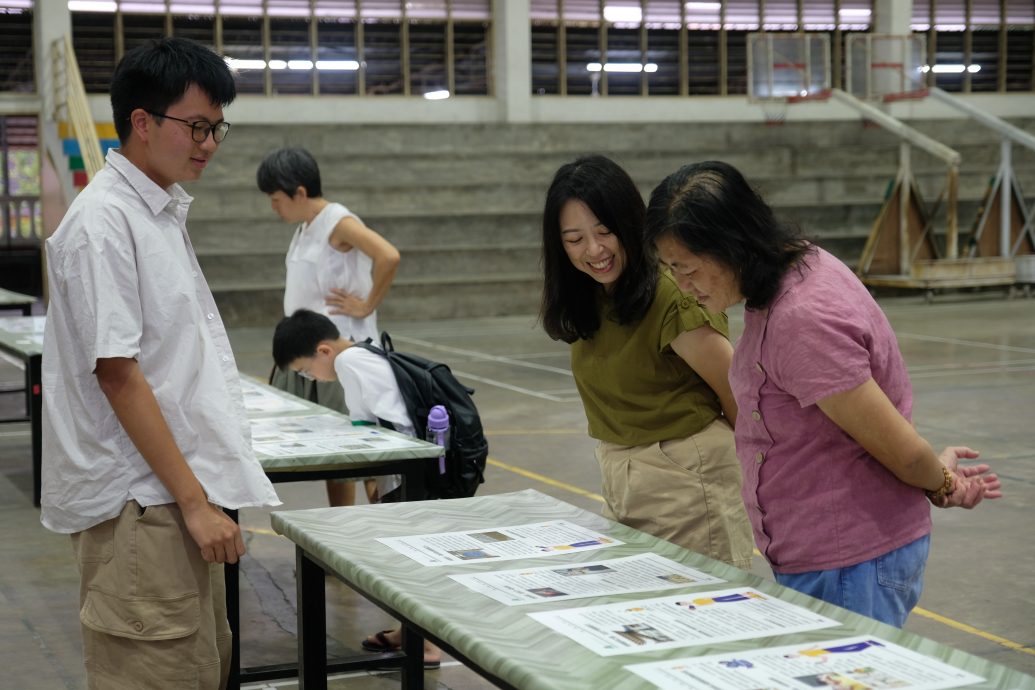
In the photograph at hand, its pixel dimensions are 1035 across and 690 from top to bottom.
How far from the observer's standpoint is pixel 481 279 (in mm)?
16734

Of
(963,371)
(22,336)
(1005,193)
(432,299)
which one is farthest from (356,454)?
(1005,193)

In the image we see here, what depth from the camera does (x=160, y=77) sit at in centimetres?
251

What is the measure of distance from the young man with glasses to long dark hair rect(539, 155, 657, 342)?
0.81 meters

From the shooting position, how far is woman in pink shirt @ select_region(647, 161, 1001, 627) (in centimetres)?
229

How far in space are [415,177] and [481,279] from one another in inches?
77.8

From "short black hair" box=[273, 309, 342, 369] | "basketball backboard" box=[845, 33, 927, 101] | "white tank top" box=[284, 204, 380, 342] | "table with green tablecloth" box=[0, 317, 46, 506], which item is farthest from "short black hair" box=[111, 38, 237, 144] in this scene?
"basketball backboard" box=[845, 33, 927, 101]

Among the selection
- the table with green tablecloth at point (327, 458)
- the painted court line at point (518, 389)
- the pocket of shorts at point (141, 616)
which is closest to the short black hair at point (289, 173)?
the table with green tablecloth at point (327, 458)

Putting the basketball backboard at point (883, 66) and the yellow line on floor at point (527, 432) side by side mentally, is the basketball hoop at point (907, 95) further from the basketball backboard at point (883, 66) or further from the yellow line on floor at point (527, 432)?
the yellow line on floor at point (527, 432)

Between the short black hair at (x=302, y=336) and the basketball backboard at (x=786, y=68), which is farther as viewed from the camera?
the basketball backboard at (x=786, y=68)

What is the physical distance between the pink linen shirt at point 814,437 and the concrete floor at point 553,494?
4.45 feet

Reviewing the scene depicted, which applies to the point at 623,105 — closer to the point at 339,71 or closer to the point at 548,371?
the point at 339,71

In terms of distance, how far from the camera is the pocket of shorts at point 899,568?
7.82ft

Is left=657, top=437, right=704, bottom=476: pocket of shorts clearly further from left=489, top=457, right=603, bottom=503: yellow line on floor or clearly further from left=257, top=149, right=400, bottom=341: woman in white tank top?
left=489, top=457, right=603, bottom=503: yellow line on floor

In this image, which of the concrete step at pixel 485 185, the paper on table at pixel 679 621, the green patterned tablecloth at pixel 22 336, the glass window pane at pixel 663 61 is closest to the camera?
the paper on table at pixel 679 621
